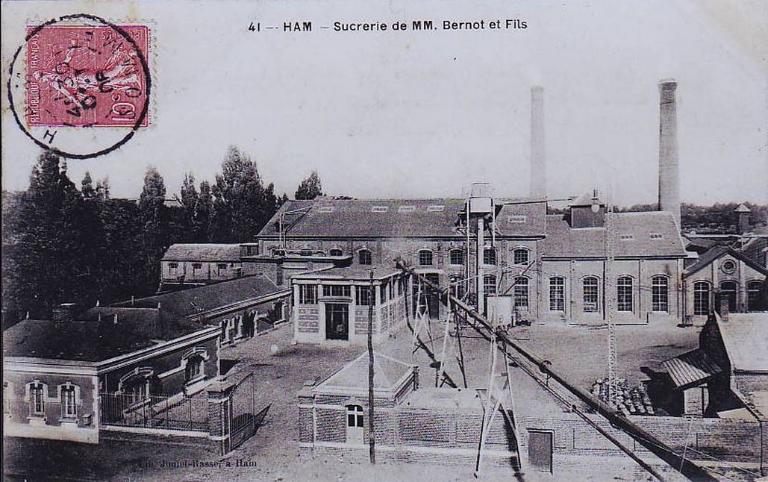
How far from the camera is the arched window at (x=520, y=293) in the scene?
7959 millimetres

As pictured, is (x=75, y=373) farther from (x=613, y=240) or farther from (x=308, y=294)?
(x=613, y=240)

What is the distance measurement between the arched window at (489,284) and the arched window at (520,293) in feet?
1.07

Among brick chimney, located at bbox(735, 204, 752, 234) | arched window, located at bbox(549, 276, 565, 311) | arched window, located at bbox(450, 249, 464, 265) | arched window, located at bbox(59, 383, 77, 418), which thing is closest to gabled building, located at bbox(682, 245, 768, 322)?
brick chimney, located at bbox(735, 204, 752, 234)

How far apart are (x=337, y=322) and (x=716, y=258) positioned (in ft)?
19.6

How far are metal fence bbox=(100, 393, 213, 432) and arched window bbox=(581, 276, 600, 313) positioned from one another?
5998 millimetres

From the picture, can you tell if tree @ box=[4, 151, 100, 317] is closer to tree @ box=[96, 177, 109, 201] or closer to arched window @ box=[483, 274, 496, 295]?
tree @ box=[96, 177, 109, 201]

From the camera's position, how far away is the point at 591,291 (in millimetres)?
A: 8031

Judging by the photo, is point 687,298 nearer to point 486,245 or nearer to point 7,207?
point 486,245

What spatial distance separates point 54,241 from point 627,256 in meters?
8.52

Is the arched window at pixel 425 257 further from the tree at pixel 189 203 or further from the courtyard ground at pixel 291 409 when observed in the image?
the tree at pixel 189 203

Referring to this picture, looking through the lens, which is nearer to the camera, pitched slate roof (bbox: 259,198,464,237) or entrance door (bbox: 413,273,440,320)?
pitched slate roof (bbox: 259,198,464,237)

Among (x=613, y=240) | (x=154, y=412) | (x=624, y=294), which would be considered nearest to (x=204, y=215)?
(x=154, y=412)

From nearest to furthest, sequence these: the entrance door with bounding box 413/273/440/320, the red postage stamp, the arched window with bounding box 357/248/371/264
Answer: the red postage stamp
the entrance door with bounding box 413/273/440/320
the arched window with bounding box 357/248/371/264

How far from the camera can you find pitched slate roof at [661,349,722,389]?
6.88 meters
